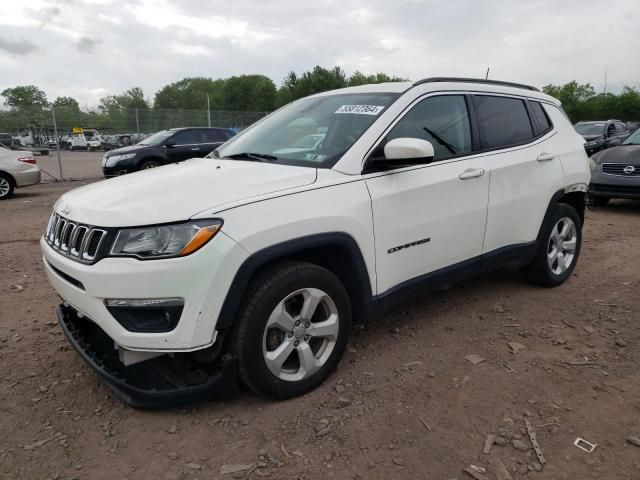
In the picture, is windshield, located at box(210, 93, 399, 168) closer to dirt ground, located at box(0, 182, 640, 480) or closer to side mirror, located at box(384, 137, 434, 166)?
side mirror, located at box(384, 137, 434, 166)

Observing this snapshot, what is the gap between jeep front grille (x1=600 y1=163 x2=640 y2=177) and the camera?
8086mm

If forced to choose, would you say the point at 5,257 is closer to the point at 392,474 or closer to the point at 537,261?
the point at 392,474

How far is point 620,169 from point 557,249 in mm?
5003

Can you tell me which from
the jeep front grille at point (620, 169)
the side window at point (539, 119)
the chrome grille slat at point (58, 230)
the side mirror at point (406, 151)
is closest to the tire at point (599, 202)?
the jeep front grille at point (620, 169)

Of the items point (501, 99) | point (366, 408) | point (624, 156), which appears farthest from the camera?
point (624, 156)

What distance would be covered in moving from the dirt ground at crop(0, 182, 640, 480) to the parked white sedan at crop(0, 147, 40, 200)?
8241mm

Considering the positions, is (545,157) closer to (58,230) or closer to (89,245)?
(89,245)

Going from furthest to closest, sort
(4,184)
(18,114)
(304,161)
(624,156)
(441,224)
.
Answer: (18,114) → (4,184) → (624,156) → (441,224) → (304,161)

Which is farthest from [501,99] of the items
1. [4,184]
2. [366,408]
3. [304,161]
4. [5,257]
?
[4,184]

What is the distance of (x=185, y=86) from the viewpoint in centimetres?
10725

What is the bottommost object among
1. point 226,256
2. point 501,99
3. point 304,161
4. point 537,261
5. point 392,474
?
point 392,474

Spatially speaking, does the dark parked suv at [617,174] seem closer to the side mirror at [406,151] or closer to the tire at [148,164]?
the side mirror at [406,151]

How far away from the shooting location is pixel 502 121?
3.87 m

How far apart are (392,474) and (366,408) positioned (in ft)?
A: 1.60
